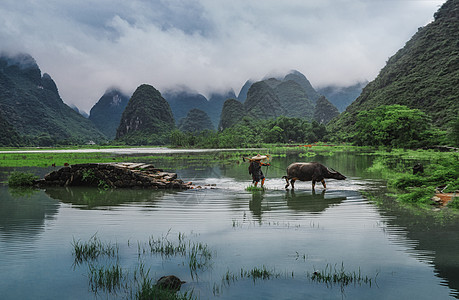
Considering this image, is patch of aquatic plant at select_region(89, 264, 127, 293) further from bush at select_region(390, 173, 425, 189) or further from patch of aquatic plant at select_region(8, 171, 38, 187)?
patch of aquatic plant at select_region(8, 171, 38, 187)

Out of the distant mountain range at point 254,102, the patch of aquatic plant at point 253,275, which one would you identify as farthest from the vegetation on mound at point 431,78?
the patch of aquatic plant at point 253,275

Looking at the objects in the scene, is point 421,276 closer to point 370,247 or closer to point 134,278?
point 370,247

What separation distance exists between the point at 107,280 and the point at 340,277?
286 centimetres

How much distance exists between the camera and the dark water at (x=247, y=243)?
3.81 metres

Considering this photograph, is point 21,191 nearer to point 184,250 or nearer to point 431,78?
point 184,250

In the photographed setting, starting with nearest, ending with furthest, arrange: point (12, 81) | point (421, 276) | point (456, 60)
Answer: point (421, 276) → point (456, 60) → point (12, 81)

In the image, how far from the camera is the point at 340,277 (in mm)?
3992

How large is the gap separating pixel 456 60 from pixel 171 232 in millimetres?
81368

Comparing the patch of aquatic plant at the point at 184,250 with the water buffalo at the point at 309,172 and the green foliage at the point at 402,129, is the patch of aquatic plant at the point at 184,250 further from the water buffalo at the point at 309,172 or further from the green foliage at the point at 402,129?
the green foliage at the point at 402,129

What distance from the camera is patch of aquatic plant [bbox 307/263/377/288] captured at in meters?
3.91

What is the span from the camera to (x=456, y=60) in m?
68.1

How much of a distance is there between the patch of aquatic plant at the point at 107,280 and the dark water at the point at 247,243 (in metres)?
0.08

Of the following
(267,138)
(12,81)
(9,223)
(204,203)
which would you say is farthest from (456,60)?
(12,81)

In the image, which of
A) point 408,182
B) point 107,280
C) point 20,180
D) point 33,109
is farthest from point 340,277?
point 33,109
